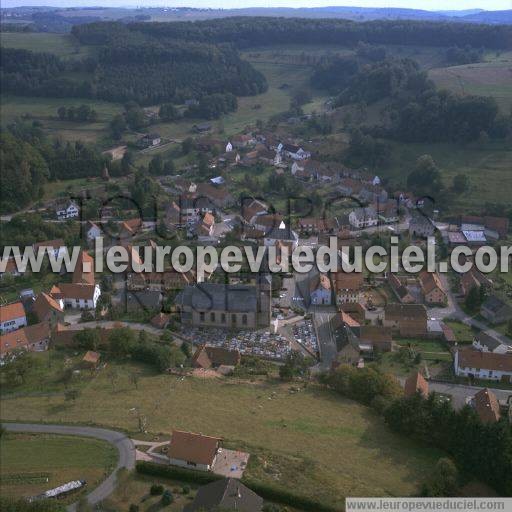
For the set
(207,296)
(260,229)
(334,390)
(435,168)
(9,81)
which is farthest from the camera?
(9,81)

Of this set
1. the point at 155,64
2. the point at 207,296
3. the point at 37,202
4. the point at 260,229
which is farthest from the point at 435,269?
the point at 155,64

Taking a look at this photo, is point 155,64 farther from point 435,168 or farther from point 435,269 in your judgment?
point 435,269

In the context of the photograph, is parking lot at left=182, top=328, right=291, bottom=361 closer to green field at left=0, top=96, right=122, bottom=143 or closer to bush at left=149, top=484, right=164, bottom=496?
bush at left=149, top=484, right=164, bottom=496

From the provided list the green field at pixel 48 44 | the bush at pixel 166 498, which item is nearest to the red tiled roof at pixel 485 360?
the bush at pixel 166 498

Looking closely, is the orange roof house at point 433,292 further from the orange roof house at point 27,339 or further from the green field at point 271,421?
the orange roof house at point 27,339

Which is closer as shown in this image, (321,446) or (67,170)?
(321,446)

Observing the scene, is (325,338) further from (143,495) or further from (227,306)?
(143,495)

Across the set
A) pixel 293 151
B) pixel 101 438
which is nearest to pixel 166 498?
pixel 101 438
